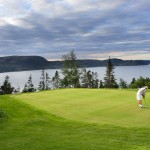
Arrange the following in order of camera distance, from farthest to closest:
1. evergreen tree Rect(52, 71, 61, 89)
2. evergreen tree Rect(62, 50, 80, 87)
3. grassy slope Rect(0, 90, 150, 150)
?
1. evergreen tree Rect(52, 71, 61, 89)
2. evergreen tree Rect(62, 50, 80, 87)
3. grassy slope Rect(0, 90, 150, 150)

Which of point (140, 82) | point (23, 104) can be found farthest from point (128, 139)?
point (140, 82)

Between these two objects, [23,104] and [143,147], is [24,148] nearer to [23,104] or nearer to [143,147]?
[143,147]

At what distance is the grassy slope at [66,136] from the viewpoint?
10766 mm

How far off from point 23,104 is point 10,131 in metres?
9.79

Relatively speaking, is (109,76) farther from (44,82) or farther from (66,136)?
(66,136)

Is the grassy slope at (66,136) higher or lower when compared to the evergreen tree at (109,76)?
lower

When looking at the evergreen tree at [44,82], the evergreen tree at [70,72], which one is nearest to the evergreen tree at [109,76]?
the evergreen tree at [70,72]

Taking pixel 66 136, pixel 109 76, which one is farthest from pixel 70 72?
pixel 66 136

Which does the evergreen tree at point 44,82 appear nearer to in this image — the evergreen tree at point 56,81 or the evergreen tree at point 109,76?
the evergreen tree at point 56,81

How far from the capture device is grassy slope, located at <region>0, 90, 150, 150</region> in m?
10.8

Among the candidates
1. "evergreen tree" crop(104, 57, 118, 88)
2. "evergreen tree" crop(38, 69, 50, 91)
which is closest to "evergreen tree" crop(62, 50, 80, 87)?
"evergreen tree" crop(104, 57, 118, 88)

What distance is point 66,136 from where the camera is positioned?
41.1ft

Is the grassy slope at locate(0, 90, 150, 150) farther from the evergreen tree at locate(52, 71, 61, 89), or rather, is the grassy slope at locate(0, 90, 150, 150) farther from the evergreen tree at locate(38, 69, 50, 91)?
the evergreen tree at locate(52, 71, 61, 89)

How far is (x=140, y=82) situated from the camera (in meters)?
111
